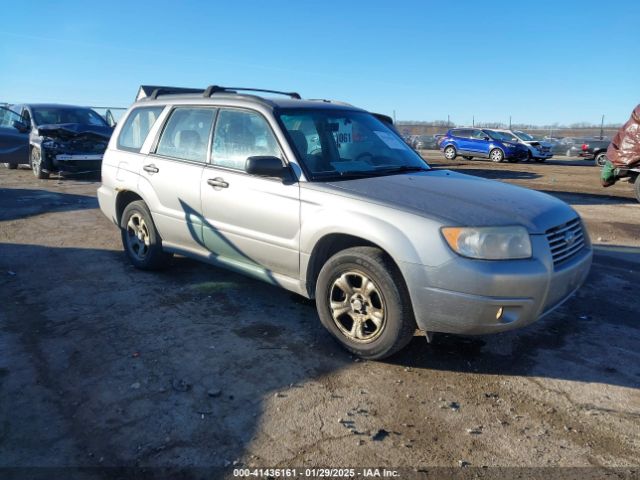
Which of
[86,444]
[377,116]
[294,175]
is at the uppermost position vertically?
[377,116]

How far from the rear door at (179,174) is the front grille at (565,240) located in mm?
2843

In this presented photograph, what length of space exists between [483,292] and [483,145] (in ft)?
72.7

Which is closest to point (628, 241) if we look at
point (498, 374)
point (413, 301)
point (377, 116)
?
point (377, 116)

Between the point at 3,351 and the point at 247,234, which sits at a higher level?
the point at 247,234

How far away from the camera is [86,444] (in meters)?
2.57

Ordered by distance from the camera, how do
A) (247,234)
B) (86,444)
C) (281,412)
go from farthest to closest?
(247,234) < (281,412) < (86,444)

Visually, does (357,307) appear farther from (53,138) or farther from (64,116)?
(64,116)

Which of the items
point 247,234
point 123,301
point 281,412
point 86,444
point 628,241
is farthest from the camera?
→ point 628,241

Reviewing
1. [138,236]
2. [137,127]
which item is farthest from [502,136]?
[138,236]

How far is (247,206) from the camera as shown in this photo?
13.1 feet

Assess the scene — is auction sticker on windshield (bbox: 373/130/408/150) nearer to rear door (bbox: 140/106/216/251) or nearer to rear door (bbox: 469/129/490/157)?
rear door (bbox: 140/106/216/251)

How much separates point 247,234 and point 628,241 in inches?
236

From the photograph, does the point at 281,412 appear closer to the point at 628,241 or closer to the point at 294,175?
the point at 294,175

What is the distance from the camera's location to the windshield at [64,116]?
12461 mm
